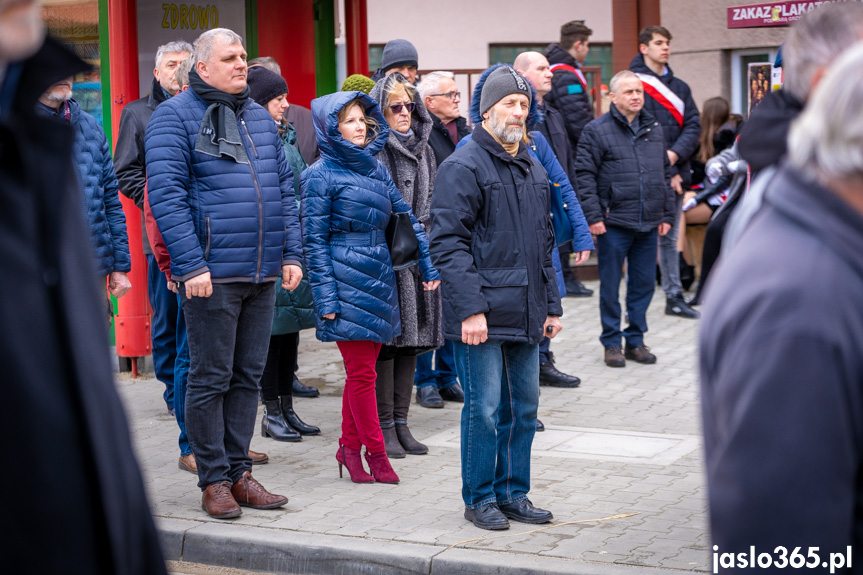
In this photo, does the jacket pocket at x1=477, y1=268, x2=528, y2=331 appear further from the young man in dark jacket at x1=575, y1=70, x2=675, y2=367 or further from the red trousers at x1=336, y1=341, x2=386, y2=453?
the young man in dark jacket at x1=575, y1=70, x2=675, y2=367

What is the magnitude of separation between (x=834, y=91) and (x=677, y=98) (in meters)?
9.62

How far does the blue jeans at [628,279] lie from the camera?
31.1ft

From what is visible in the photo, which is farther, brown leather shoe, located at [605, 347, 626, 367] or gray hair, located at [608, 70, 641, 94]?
brown leather shoe, located at [605, 347, 626, 367]

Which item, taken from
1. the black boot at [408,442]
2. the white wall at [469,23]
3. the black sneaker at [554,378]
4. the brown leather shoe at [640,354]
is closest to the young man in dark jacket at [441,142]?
the black sneaker at [554,378]

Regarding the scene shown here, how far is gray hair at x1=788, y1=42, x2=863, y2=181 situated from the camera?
1935 millimetres

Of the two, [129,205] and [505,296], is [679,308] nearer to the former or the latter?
[129,205]

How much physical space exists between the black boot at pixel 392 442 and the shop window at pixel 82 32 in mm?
4075

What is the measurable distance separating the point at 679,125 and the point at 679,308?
5.57ft

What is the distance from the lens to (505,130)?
548 cm

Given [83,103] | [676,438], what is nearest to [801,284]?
[676,438]

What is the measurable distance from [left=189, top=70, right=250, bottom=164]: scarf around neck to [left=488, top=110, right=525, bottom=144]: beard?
1133 millimetres

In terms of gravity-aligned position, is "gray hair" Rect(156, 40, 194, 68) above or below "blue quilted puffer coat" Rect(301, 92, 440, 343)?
above

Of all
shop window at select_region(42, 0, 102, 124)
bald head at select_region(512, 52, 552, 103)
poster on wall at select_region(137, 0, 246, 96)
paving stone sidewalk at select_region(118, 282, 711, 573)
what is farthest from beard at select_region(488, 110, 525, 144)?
shop window at select_region(42, 0, 102, 124)

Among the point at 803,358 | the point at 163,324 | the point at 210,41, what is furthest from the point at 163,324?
the point at 803,358
